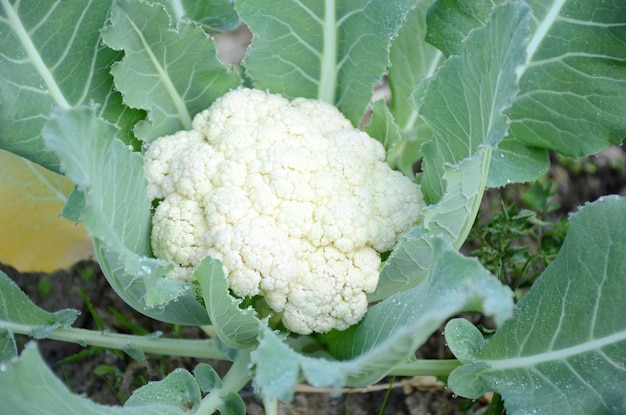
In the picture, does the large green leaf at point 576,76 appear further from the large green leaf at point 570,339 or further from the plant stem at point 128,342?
the plant stem at point 128,342

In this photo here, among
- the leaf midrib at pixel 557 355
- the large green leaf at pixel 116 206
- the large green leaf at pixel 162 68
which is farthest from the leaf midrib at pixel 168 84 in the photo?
the leaf midrib at pixel 557 355

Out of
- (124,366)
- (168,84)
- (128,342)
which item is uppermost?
(168,84)

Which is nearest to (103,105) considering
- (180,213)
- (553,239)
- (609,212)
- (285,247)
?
(180,213)

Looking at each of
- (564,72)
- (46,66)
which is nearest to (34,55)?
(46,66)

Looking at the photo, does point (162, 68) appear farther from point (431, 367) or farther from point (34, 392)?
point (431, 367)

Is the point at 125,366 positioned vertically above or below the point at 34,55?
below

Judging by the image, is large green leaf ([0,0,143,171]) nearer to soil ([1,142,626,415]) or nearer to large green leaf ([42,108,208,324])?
large green leaf ([42,108,208,324])

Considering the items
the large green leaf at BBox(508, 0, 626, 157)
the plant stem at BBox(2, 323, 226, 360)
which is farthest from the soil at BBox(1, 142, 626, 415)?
the large green leaf at BBox(508, 0, 626, 157)
